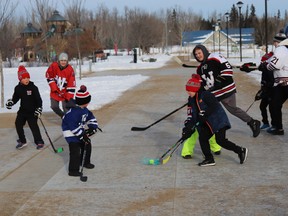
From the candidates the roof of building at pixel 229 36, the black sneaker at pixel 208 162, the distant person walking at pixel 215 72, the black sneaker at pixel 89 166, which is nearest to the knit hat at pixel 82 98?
the black sneaker at pixel 89 166

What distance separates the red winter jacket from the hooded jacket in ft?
9.95

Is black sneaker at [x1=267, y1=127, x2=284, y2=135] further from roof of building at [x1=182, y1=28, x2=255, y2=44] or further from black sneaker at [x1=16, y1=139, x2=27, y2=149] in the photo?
roof of building at [x1=182, y1=28, x2=255, y2=44]

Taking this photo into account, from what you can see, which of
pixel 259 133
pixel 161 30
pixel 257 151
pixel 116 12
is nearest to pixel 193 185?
pixel 257 151

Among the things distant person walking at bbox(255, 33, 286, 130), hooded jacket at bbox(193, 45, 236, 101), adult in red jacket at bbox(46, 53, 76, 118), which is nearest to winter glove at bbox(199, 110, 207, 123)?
hooded jacket at bbox(193, 45, 236, 101)

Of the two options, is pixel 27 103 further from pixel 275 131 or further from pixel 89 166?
pixel 275 131

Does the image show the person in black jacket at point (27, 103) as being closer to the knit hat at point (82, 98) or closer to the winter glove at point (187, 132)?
the knit hat at point (82, 98)

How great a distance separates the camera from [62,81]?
28.1 ft

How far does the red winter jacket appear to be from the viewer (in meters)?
8.53

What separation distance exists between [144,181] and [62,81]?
4.03m

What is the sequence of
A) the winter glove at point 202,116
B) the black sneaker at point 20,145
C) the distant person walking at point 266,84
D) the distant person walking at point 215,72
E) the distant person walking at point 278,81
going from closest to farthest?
the winter glove at point 202,116 < the distant person walking at point 215,72 < the distant person walking at point 278,81 < the black sneaker at point 20,145 < the distant person walking at point 266,84

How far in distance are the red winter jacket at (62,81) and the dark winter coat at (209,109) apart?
3496 mm

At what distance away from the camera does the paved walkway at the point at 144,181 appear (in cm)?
425

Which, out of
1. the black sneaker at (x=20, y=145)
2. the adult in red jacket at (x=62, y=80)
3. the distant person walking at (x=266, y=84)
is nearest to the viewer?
the black sneaker at (x=20, y=145)

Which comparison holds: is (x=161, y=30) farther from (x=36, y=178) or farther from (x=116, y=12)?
(x=36, y=178)
